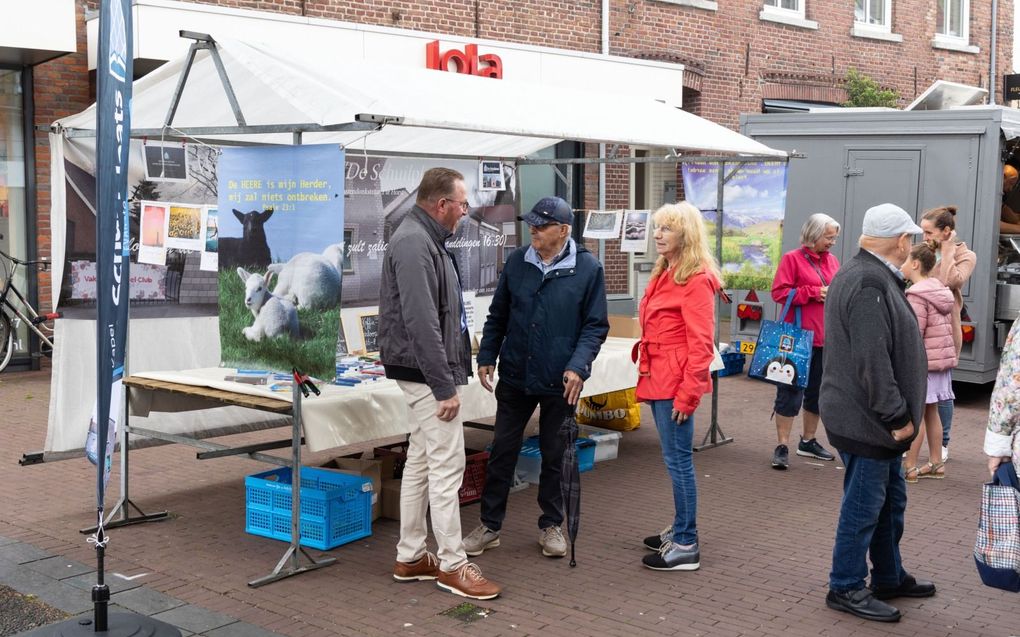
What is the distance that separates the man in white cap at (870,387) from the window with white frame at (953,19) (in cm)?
1926

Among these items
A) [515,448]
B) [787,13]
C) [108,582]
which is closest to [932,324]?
[515,448]

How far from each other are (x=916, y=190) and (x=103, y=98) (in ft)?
28.3

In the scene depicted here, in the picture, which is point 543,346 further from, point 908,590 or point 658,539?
point 908,590

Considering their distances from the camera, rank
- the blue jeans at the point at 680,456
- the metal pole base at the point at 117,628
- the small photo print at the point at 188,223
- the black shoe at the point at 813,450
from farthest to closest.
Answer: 1. the black shoe at the point at 813,450
2. the small photo print at the point at 188,223
3. the blue jeans at the point at 680,456
4. the metal pole base at the point at 117,628

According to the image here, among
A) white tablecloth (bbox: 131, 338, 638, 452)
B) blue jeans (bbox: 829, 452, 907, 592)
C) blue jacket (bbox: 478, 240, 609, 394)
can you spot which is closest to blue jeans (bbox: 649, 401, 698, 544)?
blue jacket (bbox: 478, 240, 609, 394)

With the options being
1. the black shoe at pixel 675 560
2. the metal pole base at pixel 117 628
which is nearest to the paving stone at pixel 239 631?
the metal pole base at pixel 117 628

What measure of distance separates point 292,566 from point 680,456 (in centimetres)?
200

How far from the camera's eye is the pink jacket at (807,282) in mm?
7875

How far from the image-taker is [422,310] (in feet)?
16.8

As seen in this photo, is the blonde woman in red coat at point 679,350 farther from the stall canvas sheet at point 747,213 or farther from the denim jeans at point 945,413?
the stall canvas sheet at point 747,213

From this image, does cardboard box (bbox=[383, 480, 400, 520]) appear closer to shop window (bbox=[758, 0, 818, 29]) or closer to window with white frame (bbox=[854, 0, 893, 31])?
shop window (bbox=[758, 0, 818, 29])

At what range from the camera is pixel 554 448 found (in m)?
5.95

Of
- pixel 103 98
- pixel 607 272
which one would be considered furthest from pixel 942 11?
pixel 103 98

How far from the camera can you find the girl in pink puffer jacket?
7496 millimetres
